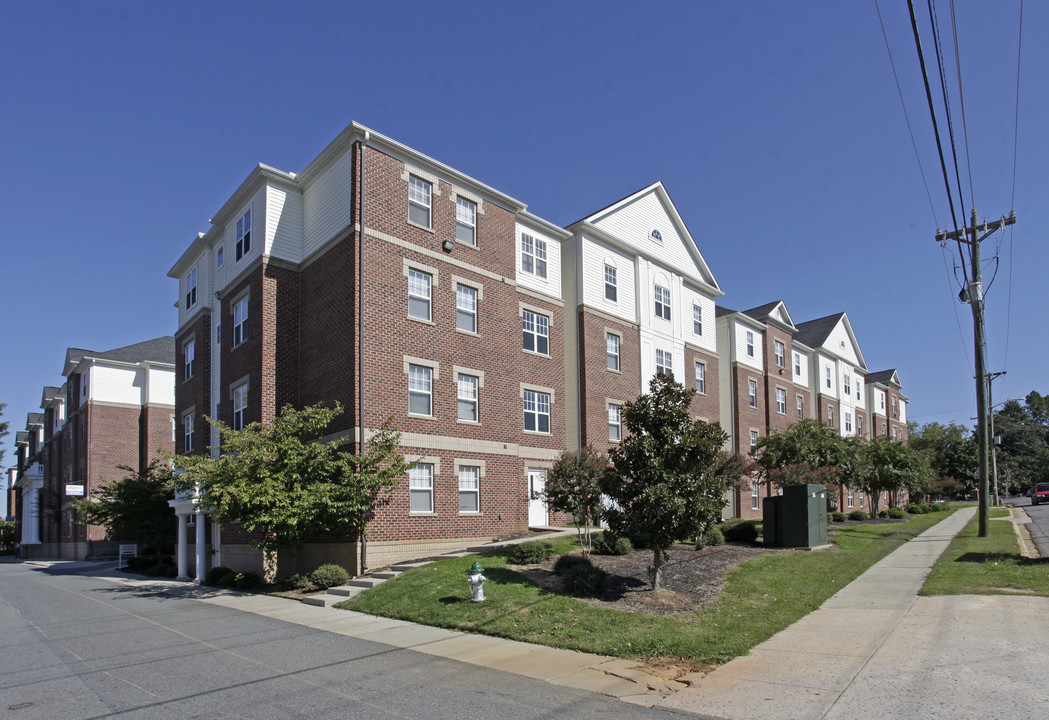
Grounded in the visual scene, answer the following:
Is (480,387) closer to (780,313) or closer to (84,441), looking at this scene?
(780,313)

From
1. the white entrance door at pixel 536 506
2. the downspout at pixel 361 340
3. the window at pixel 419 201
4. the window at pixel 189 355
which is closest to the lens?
the downspout at pixel 361 340

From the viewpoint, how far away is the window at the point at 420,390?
2152 cm

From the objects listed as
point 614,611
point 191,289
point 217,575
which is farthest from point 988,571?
point 191,289

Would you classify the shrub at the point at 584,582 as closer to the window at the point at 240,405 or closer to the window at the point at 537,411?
the window at the point at 537,411

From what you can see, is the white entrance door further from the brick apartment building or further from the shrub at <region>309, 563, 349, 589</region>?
the brick apartment building

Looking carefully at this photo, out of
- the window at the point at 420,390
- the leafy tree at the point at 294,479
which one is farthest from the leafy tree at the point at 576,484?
the window at the point at 420,390

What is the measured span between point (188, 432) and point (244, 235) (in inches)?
397

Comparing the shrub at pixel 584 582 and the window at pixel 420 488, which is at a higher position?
the window at pixel 420 488

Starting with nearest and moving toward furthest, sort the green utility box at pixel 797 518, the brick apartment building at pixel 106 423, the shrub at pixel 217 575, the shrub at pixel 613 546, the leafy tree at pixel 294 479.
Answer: the leafy tree at pixel 294 479, the shrub at pixel 613 546, the shrub at pixel 217 575, the green utility box at pixel 797 518, the brick apartment building at pixel 106 423

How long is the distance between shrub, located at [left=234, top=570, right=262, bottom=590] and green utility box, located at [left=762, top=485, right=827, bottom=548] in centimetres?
1542

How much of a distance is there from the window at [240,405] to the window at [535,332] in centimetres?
995

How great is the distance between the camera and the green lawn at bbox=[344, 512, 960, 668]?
10750mm

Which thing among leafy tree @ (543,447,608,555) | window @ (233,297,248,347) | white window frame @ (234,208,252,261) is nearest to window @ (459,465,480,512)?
leafy tree @ (543,447,608,555)

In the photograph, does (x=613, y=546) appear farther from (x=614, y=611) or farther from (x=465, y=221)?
(x=465, y=221)
